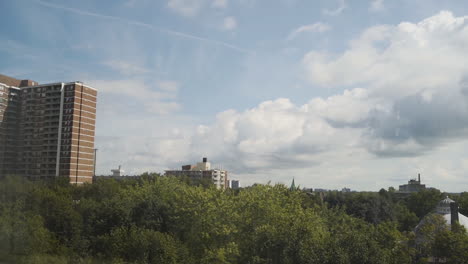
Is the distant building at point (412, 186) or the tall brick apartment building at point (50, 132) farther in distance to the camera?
the distant building at point (412, 186)

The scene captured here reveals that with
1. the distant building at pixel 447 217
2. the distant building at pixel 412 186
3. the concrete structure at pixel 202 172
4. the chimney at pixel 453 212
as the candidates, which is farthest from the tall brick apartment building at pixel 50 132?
the distant building at pixel 412 186

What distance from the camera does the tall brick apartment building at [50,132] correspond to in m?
9.86

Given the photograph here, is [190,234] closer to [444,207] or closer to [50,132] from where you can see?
[50,132]

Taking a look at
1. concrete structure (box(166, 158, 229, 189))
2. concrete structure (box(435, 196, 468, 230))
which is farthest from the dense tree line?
concrete structure (box(166, 158, 229, 189))

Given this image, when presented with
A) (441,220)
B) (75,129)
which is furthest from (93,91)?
(441,220)

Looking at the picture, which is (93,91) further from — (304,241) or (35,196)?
(304,241)

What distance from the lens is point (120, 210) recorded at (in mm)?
19109

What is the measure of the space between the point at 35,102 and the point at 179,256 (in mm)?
7638

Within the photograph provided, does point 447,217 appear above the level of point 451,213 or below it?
below

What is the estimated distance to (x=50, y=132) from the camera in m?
29.2

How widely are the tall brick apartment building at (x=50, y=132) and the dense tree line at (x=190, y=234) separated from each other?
0.91 m

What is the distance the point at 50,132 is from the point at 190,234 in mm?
16963

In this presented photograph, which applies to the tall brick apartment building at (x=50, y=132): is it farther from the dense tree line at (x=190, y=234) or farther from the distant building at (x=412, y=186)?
the distant building at (x=412, y=186)

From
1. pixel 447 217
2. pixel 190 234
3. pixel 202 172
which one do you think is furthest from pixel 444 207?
pixel 202 172
